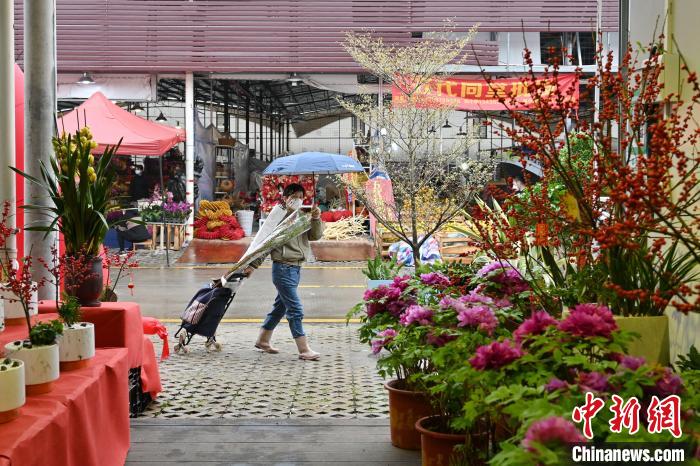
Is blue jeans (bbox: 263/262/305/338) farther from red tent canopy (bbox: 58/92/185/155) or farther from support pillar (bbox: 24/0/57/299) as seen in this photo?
red tent canopy (bbox: 58/92/185/155)

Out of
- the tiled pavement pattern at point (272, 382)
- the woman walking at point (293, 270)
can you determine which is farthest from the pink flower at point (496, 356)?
the woman walking at point (293, 270)

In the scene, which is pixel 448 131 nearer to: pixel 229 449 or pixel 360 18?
pixel 360 18

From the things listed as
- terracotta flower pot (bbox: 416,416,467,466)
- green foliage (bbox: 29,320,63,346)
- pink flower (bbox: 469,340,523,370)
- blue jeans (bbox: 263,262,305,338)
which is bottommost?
terracotta flower pot (bbox: 416,416,467,466)

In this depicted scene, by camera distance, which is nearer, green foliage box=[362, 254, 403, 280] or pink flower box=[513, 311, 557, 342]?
pink flower box=[513, 311, 557, 342]

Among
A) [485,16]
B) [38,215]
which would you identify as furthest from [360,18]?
[38,215]

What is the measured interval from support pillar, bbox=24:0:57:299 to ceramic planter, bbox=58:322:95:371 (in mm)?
1740

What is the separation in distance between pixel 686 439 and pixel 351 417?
4.12m

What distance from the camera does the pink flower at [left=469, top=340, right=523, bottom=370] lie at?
264cm

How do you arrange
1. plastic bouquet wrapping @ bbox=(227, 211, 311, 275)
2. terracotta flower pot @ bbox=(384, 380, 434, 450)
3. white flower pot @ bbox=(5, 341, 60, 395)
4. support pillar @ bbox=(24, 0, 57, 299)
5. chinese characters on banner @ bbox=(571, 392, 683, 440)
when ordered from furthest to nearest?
plastic bouquet wrapping @ bbox=(227, 211, 311, 275) → support pillar @ bbox=(24, 0, 57, 299) → terracotta flower pot @ bbox=(384, 380, 434, 450) → white flower pot @ bbox=(5, 341, 60, 395) → chinese characters on banner @ bbox=(571, 392, 683, 440)

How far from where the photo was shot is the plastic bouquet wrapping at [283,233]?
8125mm

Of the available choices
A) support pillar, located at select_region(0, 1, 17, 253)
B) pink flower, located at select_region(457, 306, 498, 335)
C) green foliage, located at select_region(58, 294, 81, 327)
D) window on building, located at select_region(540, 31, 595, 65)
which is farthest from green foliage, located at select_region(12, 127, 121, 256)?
window on building, located at select_region(540, 31, 595, 65)

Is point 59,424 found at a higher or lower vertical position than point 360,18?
lower

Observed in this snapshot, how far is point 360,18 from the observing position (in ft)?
60.3

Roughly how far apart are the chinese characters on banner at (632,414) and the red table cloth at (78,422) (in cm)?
207
